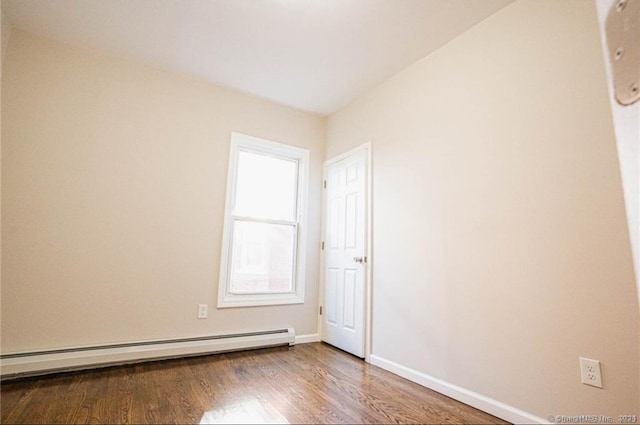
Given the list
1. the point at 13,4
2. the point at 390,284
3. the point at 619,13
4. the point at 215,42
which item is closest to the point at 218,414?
the point at 390,284

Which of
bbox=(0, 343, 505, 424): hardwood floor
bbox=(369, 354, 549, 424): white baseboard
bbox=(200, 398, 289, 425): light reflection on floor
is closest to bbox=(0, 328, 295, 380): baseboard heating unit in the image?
bbox=(0, 343, 505, 424): hardwood floor

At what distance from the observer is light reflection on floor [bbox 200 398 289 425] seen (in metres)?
1.62

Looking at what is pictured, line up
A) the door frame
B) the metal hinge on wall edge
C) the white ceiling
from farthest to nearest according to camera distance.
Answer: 1. the door frame
2. the white ceiling
3. the metal hinge on wall edge

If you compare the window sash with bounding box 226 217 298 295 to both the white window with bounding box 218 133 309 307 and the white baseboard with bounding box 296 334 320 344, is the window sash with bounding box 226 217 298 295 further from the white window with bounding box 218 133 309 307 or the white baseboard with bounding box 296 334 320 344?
the white baseboard with bounding box 296 334 320 344

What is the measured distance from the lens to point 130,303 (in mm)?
2541

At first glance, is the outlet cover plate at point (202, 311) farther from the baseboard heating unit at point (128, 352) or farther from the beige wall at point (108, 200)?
the baseboard heating unit at point (128, 352)

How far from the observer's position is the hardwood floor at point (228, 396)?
1.66 meters

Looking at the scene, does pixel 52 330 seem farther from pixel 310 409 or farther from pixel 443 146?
pixel 443 146

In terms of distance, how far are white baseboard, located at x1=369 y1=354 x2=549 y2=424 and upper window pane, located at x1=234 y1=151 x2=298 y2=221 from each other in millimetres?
1850

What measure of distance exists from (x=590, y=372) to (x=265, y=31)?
287 centimetres

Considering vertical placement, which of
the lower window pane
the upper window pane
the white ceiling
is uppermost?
the white ceiling

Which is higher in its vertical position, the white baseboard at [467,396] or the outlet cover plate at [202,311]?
the outlet cover plate at [202,311]

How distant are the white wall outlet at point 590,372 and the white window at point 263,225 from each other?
2.38 m

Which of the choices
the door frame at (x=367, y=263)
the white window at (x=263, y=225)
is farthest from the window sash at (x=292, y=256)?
the door frame at (x=367, y=263)
